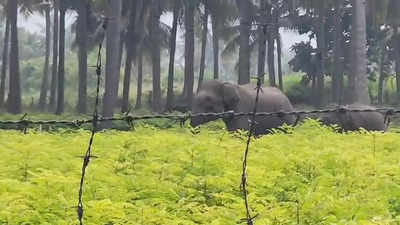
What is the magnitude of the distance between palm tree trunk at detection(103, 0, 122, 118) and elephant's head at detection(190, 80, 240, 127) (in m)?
5.16

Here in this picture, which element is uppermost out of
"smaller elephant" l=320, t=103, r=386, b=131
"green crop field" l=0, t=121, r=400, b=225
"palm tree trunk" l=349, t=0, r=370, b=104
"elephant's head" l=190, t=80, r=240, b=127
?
"palm tree trunk" l=349, t=0, r=370, b=104

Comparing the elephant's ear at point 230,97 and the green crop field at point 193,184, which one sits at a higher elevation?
the elephant's ear at point 230,97

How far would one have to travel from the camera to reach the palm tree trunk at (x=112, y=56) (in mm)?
20359

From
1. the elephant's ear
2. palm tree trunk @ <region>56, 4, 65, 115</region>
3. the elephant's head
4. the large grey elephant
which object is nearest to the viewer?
the large grey elephant

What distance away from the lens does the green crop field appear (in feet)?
15.2

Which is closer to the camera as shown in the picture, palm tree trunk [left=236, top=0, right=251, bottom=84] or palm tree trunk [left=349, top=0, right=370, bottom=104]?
palm tree trunk [left=349, top=0, right=370, bottom=104]

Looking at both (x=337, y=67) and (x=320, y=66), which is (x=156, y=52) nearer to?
(x=320, y=66)

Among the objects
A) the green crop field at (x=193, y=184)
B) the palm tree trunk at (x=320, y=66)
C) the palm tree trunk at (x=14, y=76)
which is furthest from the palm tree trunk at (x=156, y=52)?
the green crop field at (x=193, y=184)

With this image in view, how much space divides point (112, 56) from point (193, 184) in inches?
582

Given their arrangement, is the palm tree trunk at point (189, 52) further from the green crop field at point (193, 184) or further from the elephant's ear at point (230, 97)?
the green crop field at point (193, 184)

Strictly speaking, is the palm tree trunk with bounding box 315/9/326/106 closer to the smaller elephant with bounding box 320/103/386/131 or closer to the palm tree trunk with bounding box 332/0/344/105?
the palm tree trunk with bounding box 332/0/344/105

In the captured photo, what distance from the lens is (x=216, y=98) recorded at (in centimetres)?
1569

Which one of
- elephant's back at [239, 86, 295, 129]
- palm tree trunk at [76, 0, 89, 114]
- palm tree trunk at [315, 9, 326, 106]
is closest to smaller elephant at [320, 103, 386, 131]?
elephant's back at [239, 86, 295, 129]

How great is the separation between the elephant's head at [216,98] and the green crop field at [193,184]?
6255 mm
